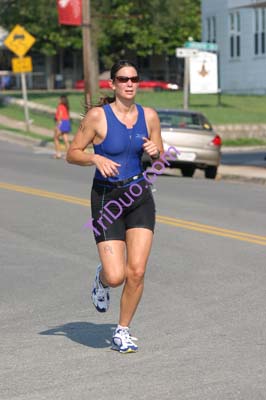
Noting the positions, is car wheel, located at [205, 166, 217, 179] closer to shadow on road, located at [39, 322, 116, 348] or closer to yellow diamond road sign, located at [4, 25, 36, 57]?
yellow diamond road sign, located at [4, 25, 36, 57]

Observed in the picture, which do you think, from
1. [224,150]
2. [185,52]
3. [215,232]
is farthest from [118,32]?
[215,232]

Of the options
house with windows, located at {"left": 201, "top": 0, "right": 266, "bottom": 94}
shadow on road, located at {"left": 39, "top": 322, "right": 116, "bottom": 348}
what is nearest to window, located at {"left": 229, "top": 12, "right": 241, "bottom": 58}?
house with windows, located at {"left": 201, "top": 0, "right": 266, "bottom": 94}

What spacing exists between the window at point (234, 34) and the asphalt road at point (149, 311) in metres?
43.3

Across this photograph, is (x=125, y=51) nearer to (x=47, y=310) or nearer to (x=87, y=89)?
(x=87, y=89)

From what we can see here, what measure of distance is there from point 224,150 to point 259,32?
23.0 m

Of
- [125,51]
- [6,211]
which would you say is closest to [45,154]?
[6,211]

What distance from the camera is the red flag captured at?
35.8 metres

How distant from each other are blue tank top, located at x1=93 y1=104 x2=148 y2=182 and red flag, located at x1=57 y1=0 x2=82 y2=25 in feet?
94.2

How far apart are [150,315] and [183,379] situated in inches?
89.2

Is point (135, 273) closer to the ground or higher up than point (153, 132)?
closer to the ground

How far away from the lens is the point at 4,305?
972 centimetres

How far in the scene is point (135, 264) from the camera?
7.49m

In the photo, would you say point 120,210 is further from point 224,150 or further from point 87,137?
point 224,150

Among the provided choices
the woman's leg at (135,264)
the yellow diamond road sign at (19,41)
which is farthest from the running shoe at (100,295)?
the yellow diamond road sign at (19,41)
